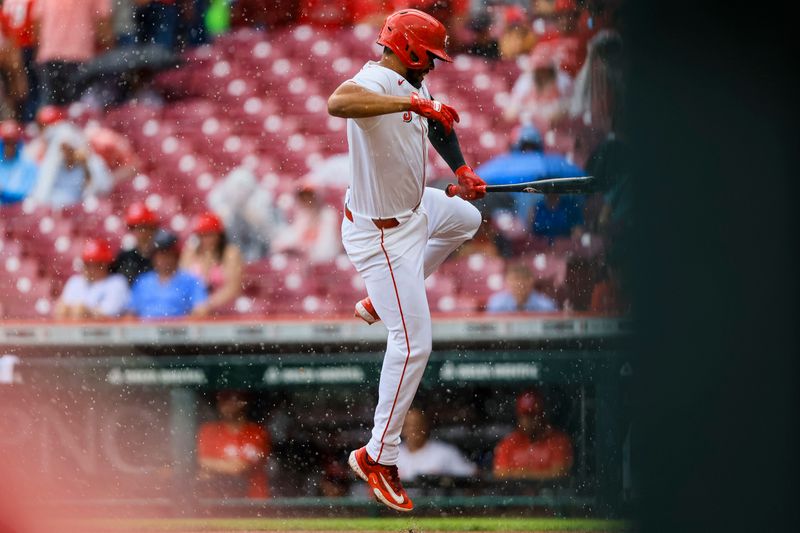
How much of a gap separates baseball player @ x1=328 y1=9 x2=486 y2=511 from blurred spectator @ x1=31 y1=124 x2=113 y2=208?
10.9 feet

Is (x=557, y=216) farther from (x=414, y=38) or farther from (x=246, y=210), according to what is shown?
(x=246, y=210)

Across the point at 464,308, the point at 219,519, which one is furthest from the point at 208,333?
the point at 464,308

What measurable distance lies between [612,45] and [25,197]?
525 cm

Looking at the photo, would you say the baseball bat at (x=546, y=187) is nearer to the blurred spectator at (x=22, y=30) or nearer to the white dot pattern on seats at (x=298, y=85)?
the white dot pattern on seats at (x=298, y=85)

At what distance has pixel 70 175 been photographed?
6164 millimetres

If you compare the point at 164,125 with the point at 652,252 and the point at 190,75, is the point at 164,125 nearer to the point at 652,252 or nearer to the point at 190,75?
the point at 190,75

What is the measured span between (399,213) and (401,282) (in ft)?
0.57

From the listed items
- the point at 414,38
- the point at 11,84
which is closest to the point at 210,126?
the point at 11,84

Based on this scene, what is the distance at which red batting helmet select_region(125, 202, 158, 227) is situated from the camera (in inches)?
228

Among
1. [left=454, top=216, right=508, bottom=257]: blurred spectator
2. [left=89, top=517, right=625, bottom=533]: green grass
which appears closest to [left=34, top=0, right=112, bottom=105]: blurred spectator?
[left=454, top=216, right=508, bottom=257]: blurred spectator

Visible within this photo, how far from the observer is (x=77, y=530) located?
5055mm

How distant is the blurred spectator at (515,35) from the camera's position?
549 centimetres

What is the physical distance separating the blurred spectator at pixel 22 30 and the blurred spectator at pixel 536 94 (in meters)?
2.55

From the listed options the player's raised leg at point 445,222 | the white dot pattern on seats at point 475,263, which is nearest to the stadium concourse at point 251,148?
the white dot pattern on seats at point 475,263
